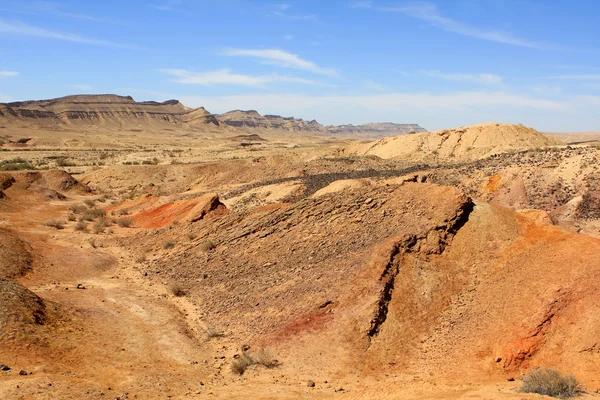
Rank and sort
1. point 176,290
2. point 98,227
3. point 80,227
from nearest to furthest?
point 176,290
point 98,227
point 80,227

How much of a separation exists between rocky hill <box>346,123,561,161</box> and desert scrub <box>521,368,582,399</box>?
34445mm

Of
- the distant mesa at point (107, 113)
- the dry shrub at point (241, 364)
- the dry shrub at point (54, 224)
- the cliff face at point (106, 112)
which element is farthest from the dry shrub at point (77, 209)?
the cliff face at point (106, 112)

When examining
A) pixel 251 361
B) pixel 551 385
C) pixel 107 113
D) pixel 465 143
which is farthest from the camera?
pixel 107 113

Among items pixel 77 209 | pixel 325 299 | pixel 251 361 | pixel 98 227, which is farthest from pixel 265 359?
pixel 77 209

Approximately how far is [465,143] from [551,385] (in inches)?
1528

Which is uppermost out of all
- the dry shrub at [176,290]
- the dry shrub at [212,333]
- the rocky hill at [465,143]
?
the rocky hill at [465,143]

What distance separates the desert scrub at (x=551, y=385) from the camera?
7664 mm

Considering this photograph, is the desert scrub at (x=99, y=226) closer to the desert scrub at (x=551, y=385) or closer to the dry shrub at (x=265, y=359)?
the dry shrub at (x=265, y=359)

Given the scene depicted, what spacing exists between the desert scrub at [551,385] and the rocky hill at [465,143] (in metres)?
34.4

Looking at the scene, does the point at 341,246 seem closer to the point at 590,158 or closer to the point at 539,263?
the point at 539,263

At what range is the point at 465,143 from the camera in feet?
146

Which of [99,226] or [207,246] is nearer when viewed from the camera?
[207,246]

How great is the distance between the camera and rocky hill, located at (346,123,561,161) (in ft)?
139

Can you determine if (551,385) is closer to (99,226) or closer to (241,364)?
(241,364)
